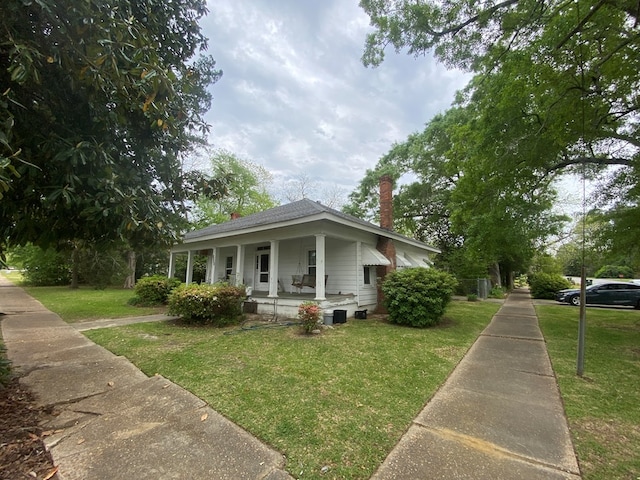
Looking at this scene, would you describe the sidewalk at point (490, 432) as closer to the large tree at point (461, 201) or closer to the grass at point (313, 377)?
the grass at point (313, 377)

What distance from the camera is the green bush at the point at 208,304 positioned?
864cm

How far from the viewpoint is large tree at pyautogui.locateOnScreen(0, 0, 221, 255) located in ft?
8.91

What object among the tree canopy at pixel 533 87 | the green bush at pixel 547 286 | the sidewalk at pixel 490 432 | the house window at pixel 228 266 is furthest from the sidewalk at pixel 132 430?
the green bush at pixel 547 286

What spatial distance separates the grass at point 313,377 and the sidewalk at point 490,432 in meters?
0.21

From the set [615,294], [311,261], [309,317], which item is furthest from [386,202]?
[615,294]

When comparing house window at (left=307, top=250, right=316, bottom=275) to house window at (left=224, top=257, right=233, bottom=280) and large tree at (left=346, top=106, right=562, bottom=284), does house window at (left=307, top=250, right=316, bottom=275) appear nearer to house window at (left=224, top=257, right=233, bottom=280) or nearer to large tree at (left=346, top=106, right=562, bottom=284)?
large tree at (left=346, top=106, right=562, bottom=284)

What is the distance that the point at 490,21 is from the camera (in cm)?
745

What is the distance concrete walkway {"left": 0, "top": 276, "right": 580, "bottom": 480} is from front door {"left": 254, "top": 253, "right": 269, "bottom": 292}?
28.0ft

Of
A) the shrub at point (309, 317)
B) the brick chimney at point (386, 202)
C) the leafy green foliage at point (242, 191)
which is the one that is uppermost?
the leafy green foliage at point (242, 191)

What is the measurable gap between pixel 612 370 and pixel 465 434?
4.48m

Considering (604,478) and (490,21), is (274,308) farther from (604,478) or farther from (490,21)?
(490,21)

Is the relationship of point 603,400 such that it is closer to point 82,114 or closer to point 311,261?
point 82,114

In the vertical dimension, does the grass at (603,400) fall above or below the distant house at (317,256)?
below

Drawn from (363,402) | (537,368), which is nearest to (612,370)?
(537,368)
